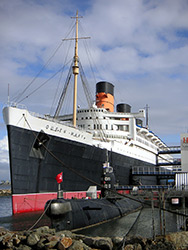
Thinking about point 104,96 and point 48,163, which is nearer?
point 48,163

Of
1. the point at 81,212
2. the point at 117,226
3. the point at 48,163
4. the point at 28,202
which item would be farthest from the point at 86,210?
the point at 48,163

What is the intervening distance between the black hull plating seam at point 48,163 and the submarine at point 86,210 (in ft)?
15.7

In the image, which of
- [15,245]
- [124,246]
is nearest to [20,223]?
[15,245]

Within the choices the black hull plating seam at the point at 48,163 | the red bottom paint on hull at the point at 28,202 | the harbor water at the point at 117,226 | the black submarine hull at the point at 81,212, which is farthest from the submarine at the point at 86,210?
the red bottom paint on hull at the point at 28,202

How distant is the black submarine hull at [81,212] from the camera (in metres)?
15.0

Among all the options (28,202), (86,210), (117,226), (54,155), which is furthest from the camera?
(54,155)

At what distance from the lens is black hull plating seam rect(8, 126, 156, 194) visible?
21750 mm

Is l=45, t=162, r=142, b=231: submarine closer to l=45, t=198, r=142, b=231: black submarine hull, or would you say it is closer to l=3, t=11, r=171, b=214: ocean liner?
l=45, t=198, r=142, b=231: black submarine hull

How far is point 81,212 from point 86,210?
0.73 meters

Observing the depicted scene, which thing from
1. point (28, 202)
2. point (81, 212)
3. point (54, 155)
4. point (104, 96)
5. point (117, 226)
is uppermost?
point (104, 96)

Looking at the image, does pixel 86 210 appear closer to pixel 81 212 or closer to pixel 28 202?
pixel 81 212

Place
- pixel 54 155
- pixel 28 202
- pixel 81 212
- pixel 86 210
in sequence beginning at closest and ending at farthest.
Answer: pixel 81 212 < pixel 86 210 < pixel 28 202 < pixel 54 155

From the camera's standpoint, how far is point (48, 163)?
24.1 metres

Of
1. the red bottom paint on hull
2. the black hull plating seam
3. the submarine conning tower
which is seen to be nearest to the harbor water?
the red bottom paint on hull
